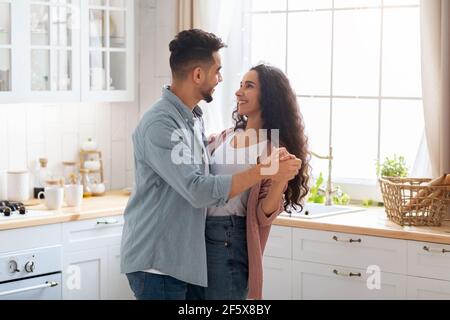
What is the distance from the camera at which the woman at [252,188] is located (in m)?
3.06

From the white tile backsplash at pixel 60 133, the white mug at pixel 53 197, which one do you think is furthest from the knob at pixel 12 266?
the white tile backsplash at pixel 60 133

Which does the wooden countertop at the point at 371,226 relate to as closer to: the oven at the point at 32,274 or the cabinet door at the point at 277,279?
the cabinet door at the point at 277,279

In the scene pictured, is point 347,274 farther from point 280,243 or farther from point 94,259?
point 94,259

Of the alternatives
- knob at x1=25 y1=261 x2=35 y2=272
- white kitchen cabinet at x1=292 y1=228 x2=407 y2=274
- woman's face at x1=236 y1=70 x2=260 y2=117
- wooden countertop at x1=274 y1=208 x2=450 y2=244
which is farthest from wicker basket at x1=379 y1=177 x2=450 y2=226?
knob at x1=25 y1=261 x2=35 y2=272

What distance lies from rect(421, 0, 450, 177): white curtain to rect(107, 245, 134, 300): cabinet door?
169 cm

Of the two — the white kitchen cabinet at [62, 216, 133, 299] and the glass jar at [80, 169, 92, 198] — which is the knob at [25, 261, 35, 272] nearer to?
the white kitchen cabinet at [62, 216, 133, 299]

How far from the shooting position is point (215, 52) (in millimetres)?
3012

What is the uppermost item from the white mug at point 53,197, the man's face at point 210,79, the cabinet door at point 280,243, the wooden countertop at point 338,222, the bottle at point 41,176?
the man's face at point 210,79


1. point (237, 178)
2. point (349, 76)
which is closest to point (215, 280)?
point (237, 178)

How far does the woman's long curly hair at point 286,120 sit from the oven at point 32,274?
1.34 meters

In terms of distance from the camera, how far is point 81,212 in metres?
4.33

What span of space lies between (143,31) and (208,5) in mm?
591

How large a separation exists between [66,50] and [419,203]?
6.60 ft

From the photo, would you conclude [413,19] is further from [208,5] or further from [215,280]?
[215,280]
